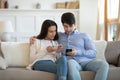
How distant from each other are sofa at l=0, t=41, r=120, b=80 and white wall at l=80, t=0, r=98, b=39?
7.38 feet

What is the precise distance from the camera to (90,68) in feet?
9.62

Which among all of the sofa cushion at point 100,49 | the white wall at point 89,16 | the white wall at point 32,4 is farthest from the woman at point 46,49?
the white wall at point 32,4

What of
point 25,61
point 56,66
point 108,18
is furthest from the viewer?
point 108,18

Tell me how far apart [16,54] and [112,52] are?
4.18 ft

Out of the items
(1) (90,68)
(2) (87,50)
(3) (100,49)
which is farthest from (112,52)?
(1) (90,68)

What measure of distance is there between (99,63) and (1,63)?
1.16 meters

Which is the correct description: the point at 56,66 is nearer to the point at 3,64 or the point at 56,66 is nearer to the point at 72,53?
the point at 72,53

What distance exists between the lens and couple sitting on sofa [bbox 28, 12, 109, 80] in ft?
9.60

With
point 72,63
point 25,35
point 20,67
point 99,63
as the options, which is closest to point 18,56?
point 20,67

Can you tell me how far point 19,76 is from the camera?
2947 millimetres

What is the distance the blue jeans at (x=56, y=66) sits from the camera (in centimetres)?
274

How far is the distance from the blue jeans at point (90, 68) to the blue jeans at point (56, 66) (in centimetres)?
7

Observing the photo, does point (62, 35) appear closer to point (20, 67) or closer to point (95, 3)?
point (20, 67)

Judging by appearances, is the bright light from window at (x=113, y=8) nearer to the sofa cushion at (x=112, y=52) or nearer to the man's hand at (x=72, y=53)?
the sofa cushion at (x=112, y=52)
